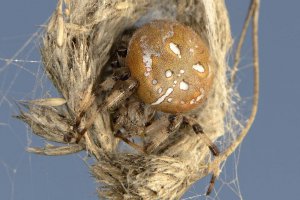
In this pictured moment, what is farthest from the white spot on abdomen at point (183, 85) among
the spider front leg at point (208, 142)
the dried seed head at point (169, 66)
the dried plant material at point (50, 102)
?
the dried plant material at point (50, 102)

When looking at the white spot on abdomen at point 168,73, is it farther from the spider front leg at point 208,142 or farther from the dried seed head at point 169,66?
the spider front leg at point 208,142

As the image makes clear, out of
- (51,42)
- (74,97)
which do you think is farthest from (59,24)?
(74,97)

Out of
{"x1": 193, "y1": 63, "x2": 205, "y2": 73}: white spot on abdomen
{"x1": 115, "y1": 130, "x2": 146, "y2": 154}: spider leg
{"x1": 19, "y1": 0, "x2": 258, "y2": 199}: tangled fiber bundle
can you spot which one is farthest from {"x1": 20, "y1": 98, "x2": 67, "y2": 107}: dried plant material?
{"x1": 193, "y1": 63, "x2": 205, "y2": 73}: white spot on abdomen

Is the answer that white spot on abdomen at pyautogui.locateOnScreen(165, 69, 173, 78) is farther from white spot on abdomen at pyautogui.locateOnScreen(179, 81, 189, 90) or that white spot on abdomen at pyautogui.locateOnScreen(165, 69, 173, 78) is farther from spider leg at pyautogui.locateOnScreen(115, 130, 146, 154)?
spider leg at pyautogui.locateOnScreen(115, 130, 146, 154)

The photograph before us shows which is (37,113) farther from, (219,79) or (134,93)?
(219,79)

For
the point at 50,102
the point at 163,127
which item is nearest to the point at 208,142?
the point at 163,127

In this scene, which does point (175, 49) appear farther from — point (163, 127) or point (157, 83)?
point (163, 127)

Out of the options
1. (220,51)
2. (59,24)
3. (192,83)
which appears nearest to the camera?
(59,24)
